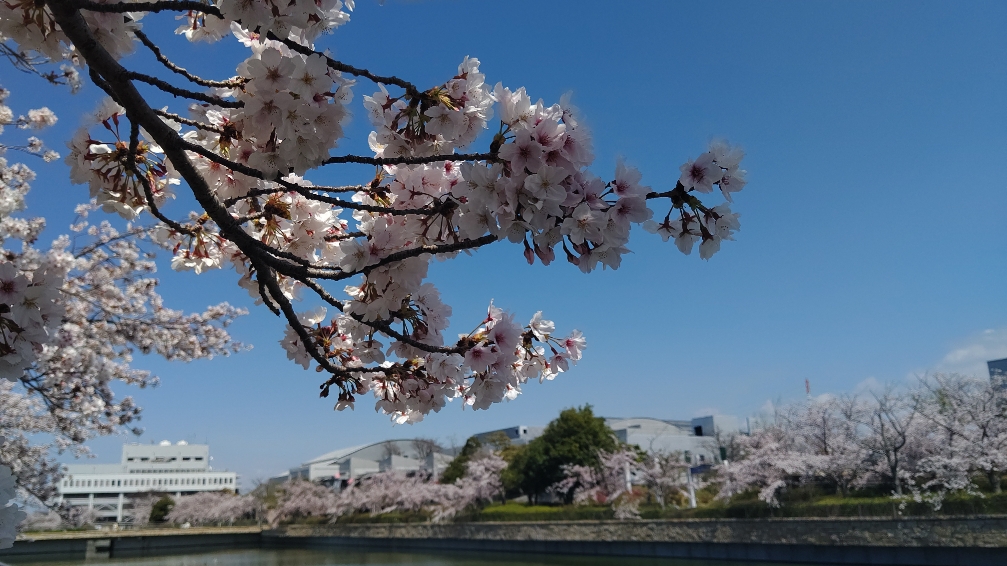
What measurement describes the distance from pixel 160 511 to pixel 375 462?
14.2m

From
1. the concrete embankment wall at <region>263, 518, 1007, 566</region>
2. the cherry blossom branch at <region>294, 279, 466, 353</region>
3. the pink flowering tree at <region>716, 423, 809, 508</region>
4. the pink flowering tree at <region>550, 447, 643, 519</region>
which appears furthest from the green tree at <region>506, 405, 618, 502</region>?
the cherry blossom branch at <region>294, 279, 466, 353</region>

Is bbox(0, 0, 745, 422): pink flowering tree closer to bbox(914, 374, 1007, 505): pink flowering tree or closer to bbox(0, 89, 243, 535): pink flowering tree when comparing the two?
bbox(0, 89, 243, 535): pink flowering tree

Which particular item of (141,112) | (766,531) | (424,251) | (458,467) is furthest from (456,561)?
(141,112)

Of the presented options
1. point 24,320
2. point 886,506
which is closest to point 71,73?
point 24,320

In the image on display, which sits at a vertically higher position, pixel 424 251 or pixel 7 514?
pixel 424 251

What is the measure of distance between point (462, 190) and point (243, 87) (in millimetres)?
571

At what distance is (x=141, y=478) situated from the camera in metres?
55.7

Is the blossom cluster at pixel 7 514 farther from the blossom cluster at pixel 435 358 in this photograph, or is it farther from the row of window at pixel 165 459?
the row of window at pixel 165 459

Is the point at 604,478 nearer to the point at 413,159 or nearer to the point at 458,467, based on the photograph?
the point at 458,467

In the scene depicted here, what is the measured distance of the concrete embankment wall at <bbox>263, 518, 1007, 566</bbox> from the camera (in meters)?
12.4

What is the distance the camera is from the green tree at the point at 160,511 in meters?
42.0

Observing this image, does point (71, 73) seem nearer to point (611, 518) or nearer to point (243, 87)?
point (243, 87)

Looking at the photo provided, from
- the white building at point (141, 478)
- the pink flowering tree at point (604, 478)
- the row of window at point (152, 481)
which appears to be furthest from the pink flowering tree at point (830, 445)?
the row of window at point (152, 481)

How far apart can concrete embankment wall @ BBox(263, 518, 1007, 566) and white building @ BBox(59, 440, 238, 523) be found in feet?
127
